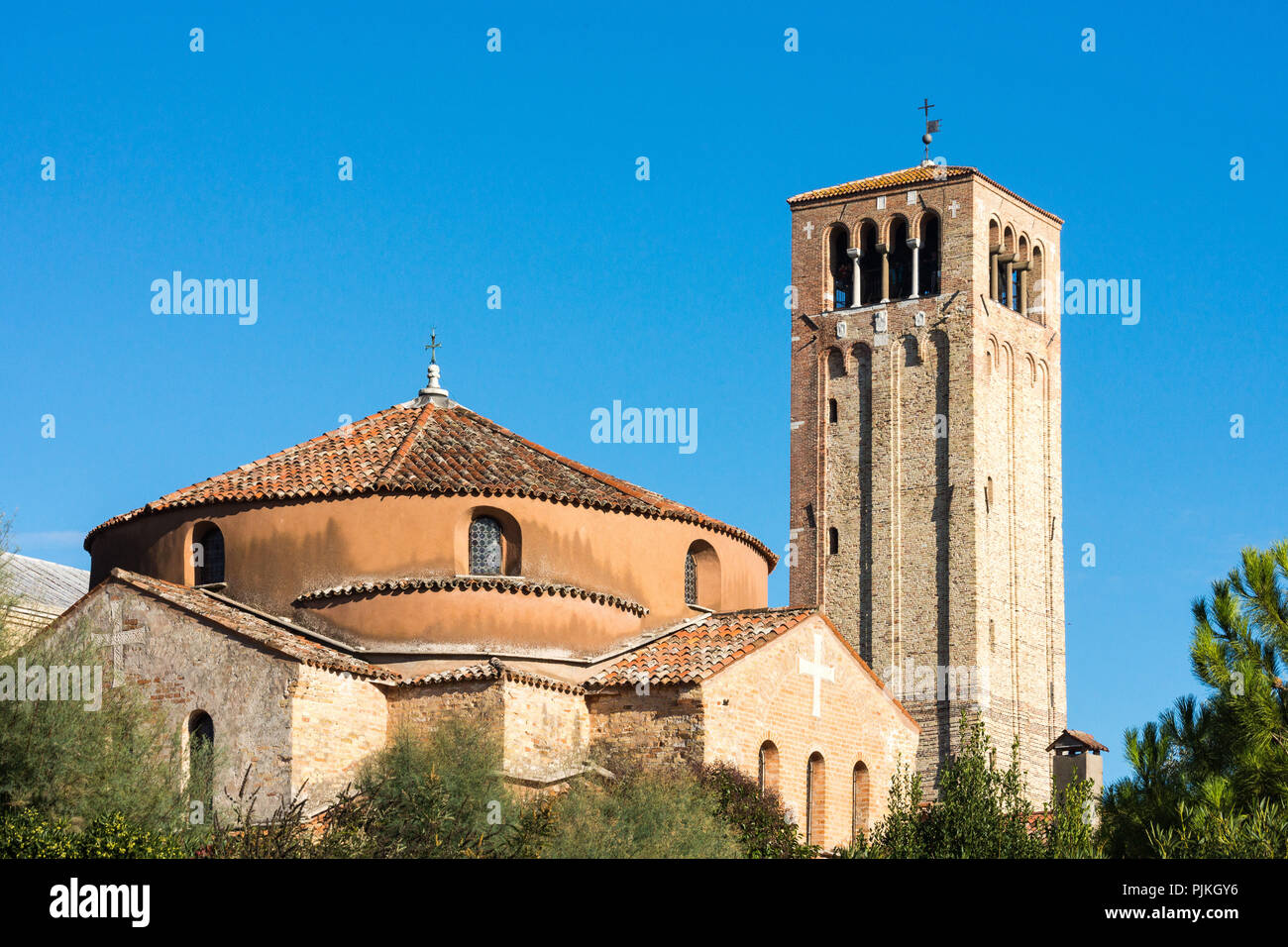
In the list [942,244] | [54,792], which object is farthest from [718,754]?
[942,244]

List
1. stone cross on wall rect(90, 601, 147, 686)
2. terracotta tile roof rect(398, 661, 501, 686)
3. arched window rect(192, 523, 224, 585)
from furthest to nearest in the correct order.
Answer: arched window rect(192, 523, 224, 585), terracotta tile roof rect(398, 661, 501, 686), stone cross on wall rect(90, 601, 147, 686)

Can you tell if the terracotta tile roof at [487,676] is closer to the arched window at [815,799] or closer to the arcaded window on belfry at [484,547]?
the arcaded window on belfry at [484,547]

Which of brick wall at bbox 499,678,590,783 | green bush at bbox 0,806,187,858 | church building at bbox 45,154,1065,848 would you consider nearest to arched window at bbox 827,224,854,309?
church building at bbox 45,154,1065,848

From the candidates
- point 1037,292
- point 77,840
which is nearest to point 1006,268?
point 1037,292

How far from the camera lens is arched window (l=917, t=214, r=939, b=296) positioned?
2181 inches

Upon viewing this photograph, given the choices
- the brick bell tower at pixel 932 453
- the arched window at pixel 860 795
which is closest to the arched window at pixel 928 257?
the brick bell tower at pixel 932 453

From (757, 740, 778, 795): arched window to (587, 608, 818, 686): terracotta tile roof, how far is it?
161cm

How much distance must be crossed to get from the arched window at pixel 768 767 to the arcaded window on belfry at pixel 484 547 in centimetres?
494

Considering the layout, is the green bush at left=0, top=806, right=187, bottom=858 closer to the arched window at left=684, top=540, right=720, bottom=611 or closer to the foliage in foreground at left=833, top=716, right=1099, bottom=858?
the foliage in foreground at left=833, top=716, right=1099, bottom=858

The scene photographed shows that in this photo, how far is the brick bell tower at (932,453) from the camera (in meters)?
53.1

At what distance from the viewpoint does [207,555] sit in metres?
30.2
